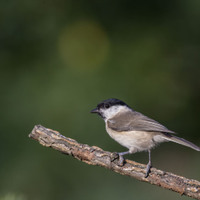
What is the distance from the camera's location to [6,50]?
2629 millimetres

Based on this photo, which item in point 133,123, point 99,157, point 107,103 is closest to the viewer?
point 99,157

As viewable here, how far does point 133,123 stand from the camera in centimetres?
243

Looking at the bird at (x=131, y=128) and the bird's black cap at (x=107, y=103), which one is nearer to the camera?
the bird at (x=131, y=128)

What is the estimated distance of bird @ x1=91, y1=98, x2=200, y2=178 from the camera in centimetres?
227

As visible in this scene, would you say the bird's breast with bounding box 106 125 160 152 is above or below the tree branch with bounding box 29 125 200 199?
above

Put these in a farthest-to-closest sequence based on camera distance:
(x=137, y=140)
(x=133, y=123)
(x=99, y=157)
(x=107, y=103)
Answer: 1. (x=107, y=103)
2. (x=133, y=123)
3. (x=137, y=140)
4. (x=99, y=157)

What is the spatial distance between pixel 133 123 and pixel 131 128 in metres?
0.06

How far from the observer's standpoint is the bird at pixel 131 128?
2.27m

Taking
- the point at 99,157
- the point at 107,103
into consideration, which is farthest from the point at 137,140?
the point at 99,157

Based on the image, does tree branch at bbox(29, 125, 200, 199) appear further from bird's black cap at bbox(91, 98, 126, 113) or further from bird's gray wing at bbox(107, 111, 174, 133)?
bird's black cap at bbox(91, 98, 126, 113)

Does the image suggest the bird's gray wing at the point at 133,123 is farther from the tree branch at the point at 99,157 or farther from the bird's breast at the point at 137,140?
the tree branch at the point at 99,157

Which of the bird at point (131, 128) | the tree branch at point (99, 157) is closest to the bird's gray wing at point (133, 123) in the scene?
the bird at point (131, 128)

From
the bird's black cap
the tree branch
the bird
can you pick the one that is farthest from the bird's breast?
the tree branch

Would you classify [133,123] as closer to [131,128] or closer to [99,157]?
[131,128]
